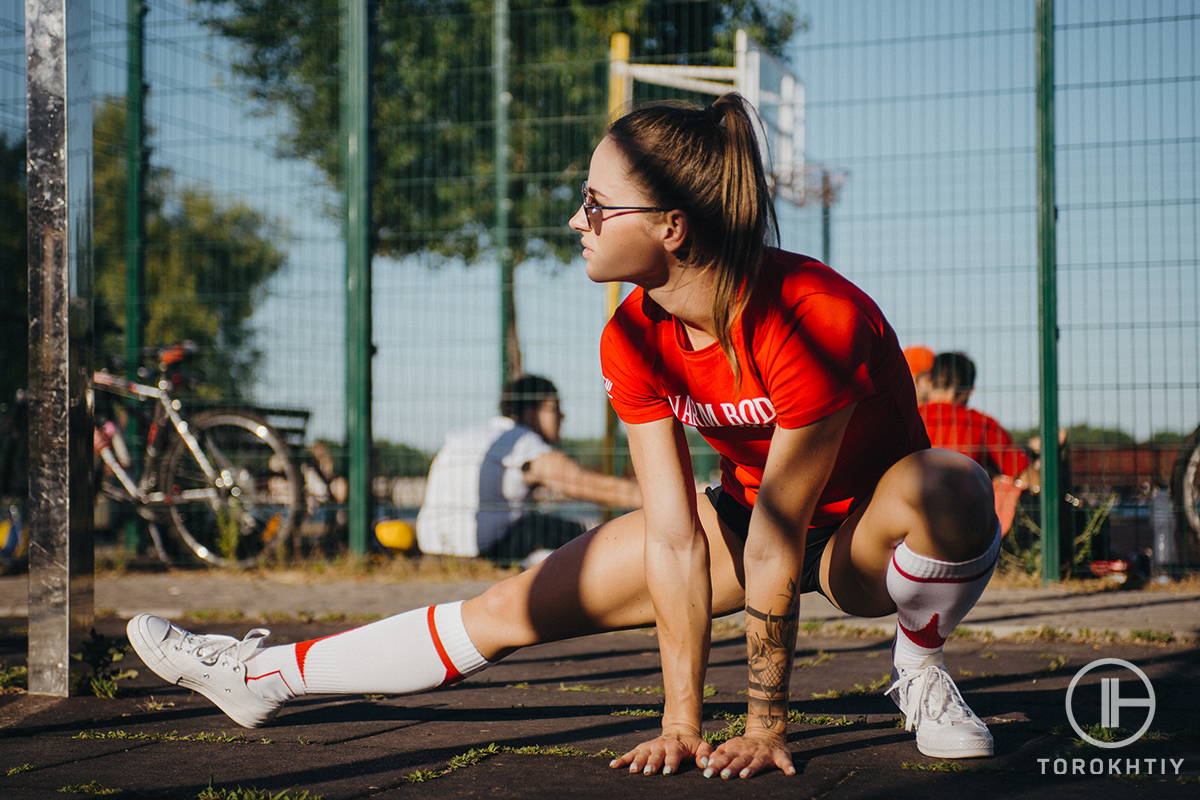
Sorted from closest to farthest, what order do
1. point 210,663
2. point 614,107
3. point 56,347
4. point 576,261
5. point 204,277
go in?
point 210,663 → point 56,347 → point 614,107 → point 204,277 → point 576,261

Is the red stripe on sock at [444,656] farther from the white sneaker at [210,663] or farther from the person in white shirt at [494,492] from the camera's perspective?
the person in white shirt at [494,492]

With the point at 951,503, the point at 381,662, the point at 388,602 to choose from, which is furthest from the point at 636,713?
the point at 388,602

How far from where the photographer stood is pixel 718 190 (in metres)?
2.44

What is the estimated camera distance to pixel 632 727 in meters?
2.97

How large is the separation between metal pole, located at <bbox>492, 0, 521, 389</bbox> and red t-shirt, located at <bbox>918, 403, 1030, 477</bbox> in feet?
7.38

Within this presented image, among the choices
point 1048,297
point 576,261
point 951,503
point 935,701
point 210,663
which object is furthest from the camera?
point 576,261

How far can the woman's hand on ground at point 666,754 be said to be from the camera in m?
2.44

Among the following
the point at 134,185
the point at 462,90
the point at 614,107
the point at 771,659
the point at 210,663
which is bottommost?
the point at 210,663

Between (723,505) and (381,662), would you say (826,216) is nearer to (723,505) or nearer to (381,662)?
(723,505)

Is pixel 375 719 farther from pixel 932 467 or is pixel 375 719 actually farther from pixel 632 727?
pixel 932 467

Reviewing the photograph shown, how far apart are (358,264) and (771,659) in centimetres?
484

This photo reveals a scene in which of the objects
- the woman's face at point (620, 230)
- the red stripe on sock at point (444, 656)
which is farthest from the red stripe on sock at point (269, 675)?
the woman's face at point (620, 230)

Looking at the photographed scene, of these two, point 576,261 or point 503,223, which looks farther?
point 576,261

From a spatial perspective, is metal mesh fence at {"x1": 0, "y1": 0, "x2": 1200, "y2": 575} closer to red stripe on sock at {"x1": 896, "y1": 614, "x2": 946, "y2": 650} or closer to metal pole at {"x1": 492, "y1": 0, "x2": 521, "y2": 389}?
metal pole at {"x1": 492, "y1": 0, "x2": 521, "y2": 389}
